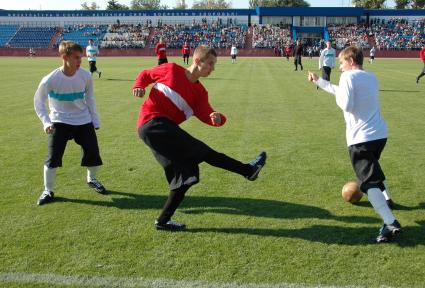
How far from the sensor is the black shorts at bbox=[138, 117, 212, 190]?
4.16m

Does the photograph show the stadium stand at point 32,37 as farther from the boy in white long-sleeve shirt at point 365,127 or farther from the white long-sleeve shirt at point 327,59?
the boy in white long-sleeve shirt at point 365,127

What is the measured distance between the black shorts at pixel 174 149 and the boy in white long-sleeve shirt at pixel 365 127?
1.49 metres

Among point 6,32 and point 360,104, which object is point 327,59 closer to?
point 360,104

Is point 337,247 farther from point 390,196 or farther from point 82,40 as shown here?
point 82,40

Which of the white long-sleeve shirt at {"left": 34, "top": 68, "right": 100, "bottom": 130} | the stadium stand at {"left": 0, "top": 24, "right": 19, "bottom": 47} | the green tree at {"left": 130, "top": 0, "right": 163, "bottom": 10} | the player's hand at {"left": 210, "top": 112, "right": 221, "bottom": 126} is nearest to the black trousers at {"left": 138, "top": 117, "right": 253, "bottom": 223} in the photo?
the player's hand at {"left": 210, "top": 112, "right": 221, "bottom": 126}

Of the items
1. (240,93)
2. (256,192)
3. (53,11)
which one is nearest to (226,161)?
(256,192)

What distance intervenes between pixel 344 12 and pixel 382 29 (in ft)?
→ 20.9

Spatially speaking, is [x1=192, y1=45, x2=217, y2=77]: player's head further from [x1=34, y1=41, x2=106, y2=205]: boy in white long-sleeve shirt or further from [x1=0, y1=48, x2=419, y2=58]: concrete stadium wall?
[x1=0, y1=48, x2=419, y2=58]: concrete stadium wall

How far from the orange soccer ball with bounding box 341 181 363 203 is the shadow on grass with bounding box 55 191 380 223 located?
0.39m

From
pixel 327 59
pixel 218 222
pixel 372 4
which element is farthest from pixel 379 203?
pixel 372 4

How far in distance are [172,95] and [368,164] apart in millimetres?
2015

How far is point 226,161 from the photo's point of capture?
4.42 meters

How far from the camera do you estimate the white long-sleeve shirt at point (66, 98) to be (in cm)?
493

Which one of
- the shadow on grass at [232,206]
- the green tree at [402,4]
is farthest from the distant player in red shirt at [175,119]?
the green tree at [402,4]
